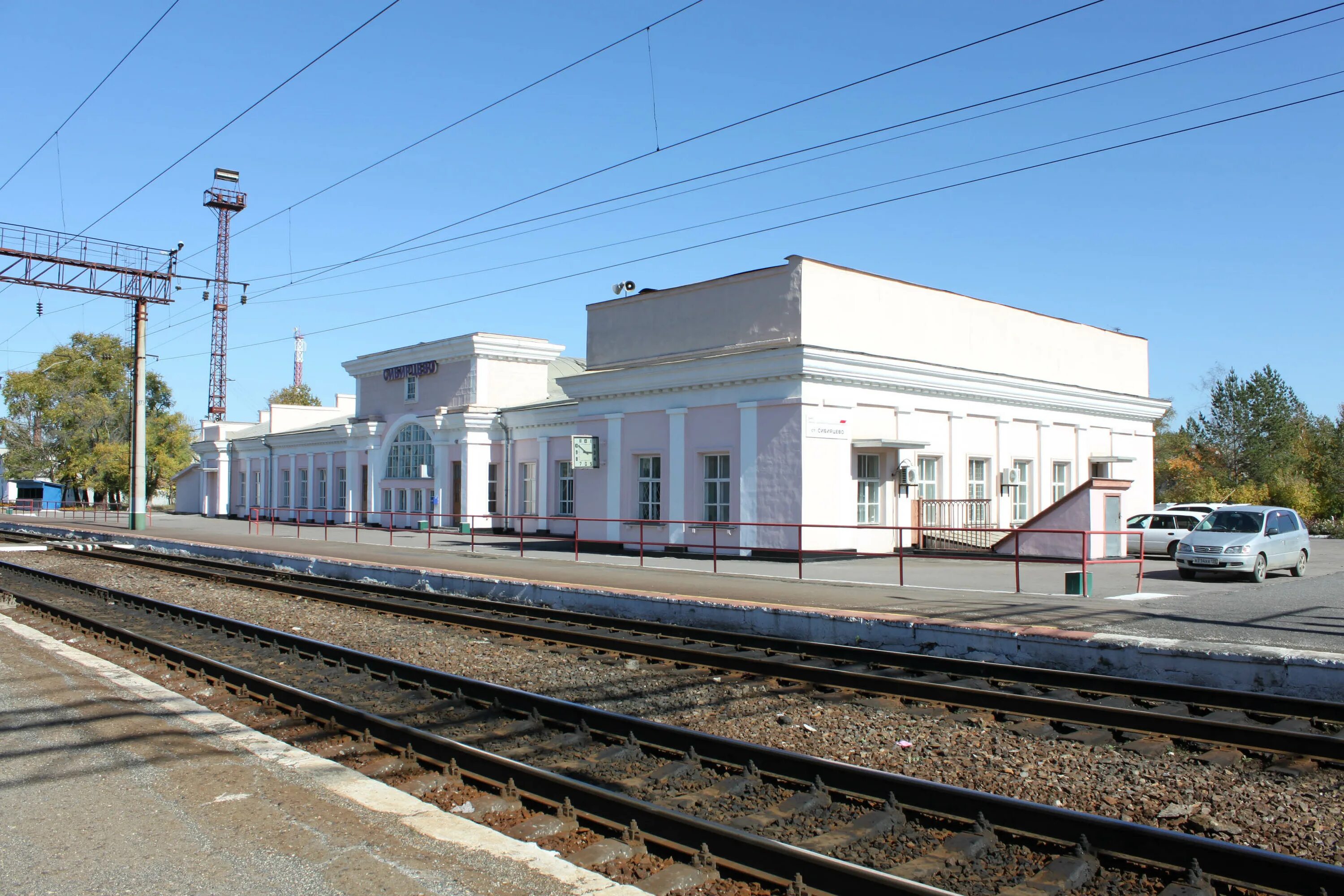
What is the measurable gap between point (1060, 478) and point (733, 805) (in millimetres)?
26286

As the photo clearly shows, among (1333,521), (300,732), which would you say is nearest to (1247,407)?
(1333,521)

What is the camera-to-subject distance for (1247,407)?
184 feet

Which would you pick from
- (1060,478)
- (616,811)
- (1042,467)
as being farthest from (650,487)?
(616,811)

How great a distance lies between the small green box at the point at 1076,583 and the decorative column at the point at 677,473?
35.1 feet

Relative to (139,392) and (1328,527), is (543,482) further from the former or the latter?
(1328,527)

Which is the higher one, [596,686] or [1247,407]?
[1247,407]

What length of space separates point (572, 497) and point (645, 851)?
2801cm

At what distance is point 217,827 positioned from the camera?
5598 mm

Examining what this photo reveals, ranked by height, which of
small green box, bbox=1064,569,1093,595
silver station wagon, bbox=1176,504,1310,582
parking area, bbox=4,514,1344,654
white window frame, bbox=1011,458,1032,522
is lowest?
parking area, bbox=4,514,1344,654

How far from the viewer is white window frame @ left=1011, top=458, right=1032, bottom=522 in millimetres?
27719

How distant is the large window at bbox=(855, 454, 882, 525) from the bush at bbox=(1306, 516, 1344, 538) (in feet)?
83.0

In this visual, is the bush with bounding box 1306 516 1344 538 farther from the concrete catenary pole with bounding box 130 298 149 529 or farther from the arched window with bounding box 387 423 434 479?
the concrete catenary pole with bounding box 130 298 149 529

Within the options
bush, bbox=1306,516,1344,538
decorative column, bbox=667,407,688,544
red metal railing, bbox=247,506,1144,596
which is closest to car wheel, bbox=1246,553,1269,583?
red metal railing, bbox=247,506,1144,596

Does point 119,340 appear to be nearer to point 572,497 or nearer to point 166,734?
point 572,497
